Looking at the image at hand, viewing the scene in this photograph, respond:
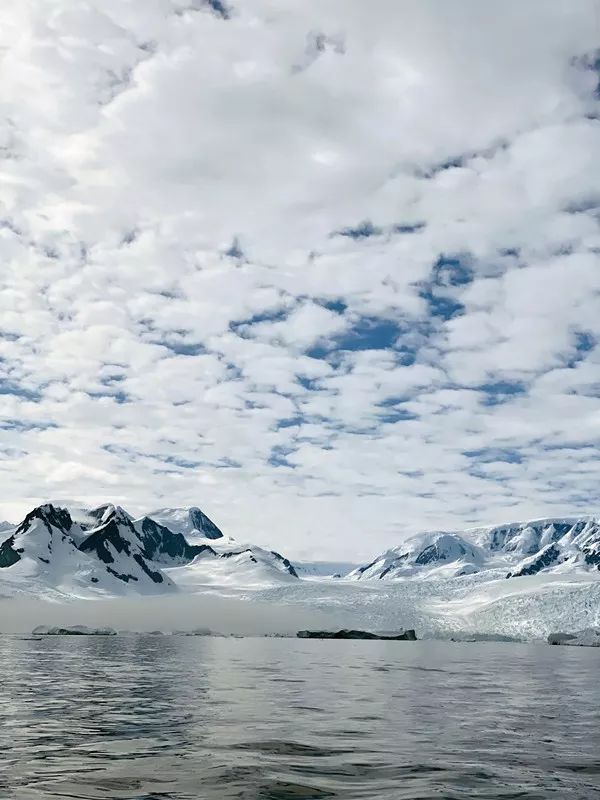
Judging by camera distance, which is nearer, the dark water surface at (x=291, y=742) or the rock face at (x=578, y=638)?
the dark water surface at (x=291, y=742)

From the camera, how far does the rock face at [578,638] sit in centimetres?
16125

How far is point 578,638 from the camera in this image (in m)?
165

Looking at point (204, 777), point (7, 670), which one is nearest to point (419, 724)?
point (204, 777)

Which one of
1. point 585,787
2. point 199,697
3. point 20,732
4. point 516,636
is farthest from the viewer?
point 516,636

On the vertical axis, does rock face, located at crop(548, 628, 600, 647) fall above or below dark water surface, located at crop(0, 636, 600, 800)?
below

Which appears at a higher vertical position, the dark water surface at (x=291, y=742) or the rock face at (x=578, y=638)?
the dark water surface at (x=291, y=742)

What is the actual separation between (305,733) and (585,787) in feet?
28.3

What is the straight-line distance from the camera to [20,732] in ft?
65.6

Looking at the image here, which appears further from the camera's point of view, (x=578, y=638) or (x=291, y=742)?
(x=578, y=638)

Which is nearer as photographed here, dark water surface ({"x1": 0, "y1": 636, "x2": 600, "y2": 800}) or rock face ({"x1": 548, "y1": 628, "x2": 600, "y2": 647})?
dark water surface ({"x1": 0, "y1": 636, "x2": 600, "y2": 800})

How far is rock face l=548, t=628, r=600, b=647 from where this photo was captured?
161 m

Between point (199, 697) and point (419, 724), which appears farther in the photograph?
point (199, 697)

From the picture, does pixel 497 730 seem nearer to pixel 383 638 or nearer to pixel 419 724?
pixel 419 724

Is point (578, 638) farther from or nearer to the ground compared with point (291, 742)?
nearer to the ground
